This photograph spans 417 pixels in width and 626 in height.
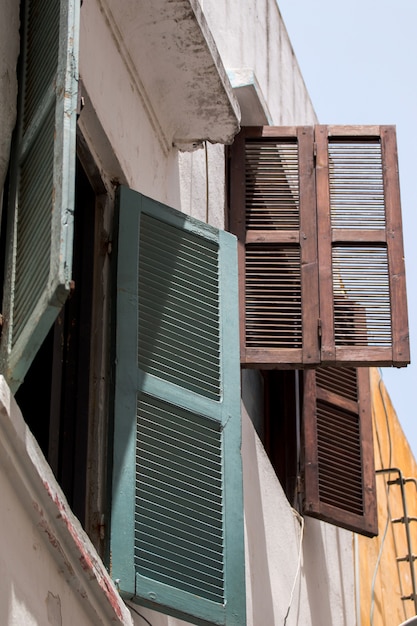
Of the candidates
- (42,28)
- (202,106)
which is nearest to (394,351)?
(202,106)

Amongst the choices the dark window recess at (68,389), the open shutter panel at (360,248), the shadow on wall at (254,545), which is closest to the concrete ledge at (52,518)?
the dark window recess at (68,389)

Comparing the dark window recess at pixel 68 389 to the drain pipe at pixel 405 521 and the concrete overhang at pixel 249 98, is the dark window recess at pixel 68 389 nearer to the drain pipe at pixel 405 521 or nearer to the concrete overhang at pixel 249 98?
the concrete overhang at pixel 249 98

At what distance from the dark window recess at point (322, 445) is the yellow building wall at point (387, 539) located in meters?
1.14

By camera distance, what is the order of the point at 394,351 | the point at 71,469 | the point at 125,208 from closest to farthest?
the point at 71,469 → the point at 125,208 → the point at 394,351

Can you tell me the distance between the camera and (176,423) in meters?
5.05

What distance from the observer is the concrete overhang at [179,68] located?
5.57 metres

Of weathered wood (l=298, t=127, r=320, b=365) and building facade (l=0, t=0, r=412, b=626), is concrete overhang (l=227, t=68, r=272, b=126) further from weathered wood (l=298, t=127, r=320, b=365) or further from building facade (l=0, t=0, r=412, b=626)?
weathered wood (l=298, t=127, r=320, b=365)

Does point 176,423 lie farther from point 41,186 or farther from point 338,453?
point 338,453

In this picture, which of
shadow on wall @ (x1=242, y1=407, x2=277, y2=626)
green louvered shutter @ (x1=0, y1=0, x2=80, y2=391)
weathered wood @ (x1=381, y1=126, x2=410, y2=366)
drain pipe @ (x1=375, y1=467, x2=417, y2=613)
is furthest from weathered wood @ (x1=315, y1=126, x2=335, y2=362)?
drain pipe @ (x1=375, y1=467, x2=417, y2=613)

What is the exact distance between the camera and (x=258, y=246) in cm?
666

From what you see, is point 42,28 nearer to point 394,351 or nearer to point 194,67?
point 194,67

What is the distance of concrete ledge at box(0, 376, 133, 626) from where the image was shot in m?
3.69

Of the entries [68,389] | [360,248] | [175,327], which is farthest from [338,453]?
[68,389]

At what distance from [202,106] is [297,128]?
983mm
